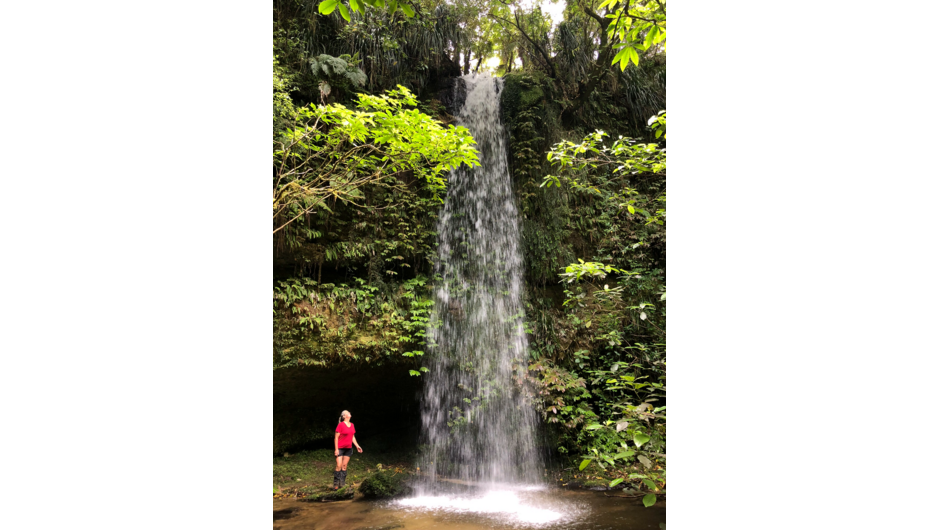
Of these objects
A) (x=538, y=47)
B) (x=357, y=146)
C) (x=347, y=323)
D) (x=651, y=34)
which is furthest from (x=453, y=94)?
(x=651, y=34)

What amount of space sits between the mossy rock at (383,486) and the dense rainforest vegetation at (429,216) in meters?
1.27

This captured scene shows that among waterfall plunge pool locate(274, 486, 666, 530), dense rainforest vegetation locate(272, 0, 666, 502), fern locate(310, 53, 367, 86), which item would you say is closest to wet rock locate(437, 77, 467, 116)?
dense rainforest vegetation locate(272, 0, 666, 502)

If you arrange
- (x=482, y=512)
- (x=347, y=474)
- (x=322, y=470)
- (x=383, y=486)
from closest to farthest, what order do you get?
1. (x=482, y=512)
2. (x=383, y=486)
3. (x=347, y=474)
4. (x=322, y=470)

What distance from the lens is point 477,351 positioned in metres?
8.23

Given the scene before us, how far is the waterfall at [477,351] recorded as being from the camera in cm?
806

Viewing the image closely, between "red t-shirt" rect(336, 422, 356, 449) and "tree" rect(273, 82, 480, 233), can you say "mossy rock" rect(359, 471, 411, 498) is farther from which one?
"tree" rect(273, 82, 480, 233)

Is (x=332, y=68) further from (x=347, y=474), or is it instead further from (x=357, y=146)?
(x=347, y=474)

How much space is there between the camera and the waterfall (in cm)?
806

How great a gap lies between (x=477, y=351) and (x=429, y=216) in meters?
2.74

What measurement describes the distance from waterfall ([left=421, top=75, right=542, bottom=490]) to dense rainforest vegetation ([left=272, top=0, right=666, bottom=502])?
0.27 meters

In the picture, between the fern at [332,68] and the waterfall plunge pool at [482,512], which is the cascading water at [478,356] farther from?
the fern at [332,68]
